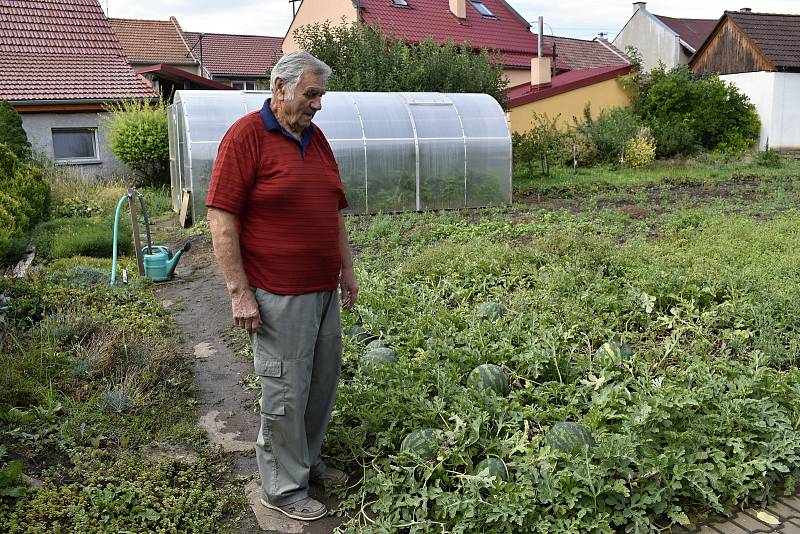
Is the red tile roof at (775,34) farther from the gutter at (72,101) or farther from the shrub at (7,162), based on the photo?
the shrub at (7,162)

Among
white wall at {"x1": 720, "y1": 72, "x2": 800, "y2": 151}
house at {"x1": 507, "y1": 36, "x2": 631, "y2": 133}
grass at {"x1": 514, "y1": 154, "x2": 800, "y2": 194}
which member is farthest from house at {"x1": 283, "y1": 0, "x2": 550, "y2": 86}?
grass at {"x1": 514, "y1": 154, "x2": 800, "y2": 194}

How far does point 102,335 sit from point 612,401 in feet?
13.0

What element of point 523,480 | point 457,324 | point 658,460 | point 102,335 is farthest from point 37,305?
point 658,460

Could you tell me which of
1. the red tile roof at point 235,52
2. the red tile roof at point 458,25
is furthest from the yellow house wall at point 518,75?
the red tile roof at point 235,52

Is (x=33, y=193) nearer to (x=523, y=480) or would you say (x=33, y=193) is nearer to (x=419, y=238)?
(x=419, y=238)

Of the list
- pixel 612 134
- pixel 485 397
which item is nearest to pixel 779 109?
pixel 612 134

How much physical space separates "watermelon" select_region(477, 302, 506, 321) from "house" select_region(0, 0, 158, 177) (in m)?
14.9

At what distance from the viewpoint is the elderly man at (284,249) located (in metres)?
3.40

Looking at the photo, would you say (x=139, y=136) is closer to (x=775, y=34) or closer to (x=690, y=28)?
(x=775, y=34)

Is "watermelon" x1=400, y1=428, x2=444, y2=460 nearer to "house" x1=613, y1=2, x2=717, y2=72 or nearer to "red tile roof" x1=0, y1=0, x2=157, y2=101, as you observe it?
"red tile roof" x1=0, y1=0, x2=157, y2=101

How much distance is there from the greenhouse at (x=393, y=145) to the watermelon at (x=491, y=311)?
24.9ft

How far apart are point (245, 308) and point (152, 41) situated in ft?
137

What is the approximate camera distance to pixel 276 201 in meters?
3.46

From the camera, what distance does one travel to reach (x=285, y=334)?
11.6ft
